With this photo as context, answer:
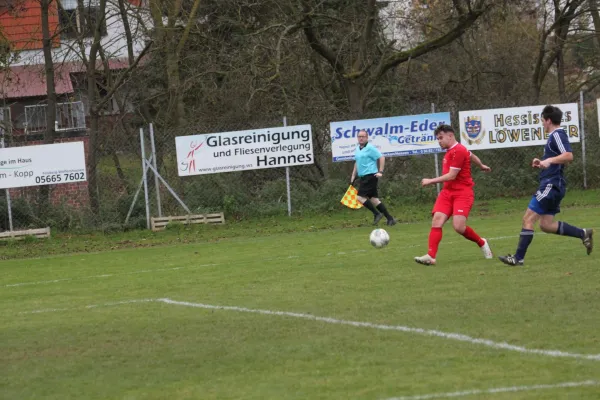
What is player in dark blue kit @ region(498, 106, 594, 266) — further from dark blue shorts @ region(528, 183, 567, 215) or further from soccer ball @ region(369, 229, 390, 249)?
soccer ball @ region(369, 229, 390, 249)

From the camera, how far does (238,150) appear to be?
70.9 ft

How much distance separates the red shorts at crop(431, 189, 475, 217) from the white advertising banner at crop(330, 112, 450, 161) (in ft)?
32.6

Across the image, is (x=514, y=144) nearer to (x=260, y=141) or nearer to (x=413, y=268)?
(x=260, y=141)

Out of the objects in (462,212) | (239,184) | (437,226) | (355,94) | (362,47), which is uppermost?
(362,47)

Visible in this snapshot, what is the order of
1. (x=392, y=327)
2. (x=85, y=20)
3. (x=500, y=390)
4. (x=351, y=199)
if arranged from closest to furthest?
1. (x=500, y=390)
2. (x=392, y=327)
3. (x=351, y=199)
4. (x=85, y=20)

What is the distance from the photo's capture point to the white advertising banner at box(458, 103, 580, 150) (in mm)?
22328

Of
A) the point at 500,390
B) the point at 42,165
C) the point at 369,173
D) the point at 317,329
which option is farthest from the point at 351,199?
the point at 500,390

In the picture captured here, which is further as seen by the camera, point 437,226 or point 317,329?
point 437,226

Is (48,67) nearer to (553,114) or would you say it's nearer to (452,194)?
(452,194)

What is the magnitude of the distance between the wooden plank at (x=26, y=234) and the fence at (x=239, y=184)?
2.03ft

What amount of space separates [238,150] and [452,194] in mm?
10221

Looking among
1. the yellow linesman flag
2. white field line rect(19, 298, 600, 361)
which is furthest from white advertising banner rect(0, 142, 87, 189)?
Result: white field line rect(19, 298, 600, 361)

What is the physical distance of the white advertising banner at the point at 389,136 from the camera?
21984mm

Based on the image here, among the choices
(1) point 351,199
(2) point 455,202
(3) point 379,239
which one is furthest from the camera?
(1) point 351,199
